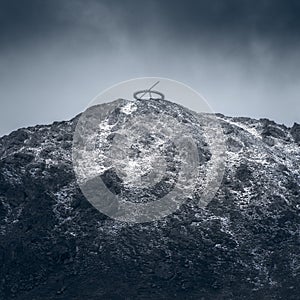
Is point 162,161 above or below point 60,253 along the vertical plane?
above

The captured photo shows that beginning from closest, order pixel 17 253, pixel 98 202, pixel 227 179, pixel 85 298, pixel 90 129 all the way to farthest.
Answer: pixel 85 298 < pixel 17 253 < pixel 98 202 < pixel 227 179 < pixel 90 129

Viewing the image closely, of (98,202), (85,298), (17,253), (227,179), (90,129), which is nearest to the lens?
(85,298)

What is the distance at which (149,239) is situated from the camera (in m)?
112

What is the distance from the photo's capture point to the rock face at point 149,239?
103 m

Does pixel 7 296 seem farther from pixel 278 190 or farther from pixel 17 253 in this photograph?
pixel 278 190

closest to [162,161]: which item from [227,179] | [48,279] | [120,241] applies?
[227,179]

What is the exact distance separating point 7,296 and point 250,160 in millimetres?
46702

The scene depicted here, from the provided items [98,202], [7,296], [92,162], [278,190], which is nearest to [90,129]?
[92,162]

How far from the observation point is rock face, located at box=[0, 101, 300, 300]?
4058 inches

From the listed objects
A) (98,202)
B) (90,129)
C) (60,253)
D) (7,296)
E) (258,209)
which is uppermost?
(90,129)

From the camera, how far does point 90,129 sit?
140375 mm

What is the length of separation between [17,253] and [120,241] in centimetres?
1299

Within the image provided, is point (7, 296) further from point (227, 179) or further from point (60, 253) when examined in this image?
point (227, 179)

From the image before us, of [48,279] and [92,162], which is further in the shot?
[92,162]
